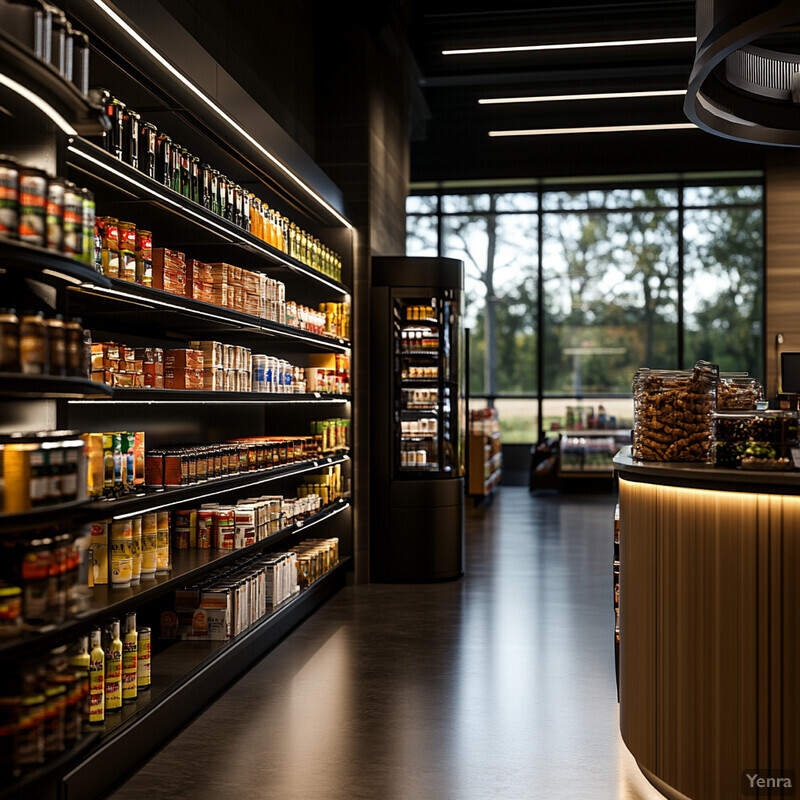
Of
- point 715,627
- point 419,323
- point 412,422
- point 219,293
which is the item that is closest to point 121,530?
point 219,293

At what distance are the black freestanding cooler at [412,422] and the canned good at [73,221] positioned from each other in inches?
185

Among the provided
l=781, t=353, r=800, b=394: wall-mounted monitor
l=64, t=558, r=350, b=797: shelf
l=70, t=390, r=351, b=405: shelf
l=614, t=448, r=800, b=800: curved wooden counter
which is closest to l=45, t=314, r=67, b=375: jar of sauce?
l=70, t=390, r=351, b=405: shelf

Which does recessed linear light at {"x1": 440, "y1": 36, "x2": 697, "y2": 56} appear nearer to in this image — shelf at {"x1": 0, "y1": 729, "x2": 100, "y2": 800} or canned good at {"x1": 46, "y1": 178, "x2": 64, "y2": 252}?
canned good at {"x1": 46, "y1": 178, "x2": 64, "y2": 252}

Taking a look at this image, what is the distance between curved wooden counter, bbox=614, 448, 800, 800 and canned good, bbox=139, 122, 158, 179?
7.57 ft

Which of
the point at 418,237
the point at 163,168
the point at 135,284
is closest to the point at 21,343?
the point at 135,284

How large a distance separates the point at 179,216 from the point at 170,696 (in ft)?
7.15

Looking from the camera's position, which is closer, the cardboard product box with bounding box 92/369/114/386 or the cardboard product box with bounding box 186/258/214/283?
the cardboard product box with bounding box 92/369/114/386

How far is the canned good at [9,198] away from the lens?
2619 millimetres

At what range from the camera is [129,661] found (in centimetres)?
379

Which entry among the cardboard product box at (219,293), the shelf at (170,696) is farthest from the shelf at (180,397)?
the shelf at (170,696)

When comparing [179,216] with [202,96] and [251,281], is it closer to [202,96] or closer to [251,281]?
[202,96]

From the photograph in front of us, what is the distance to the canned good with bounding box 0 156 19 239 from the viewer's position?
2619mm

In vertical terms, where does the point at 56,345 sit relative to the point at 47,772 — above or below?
above

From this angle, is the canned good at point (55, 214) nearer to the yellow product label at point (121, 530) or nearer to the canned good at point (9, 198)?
the canned good at point (9, 198)
